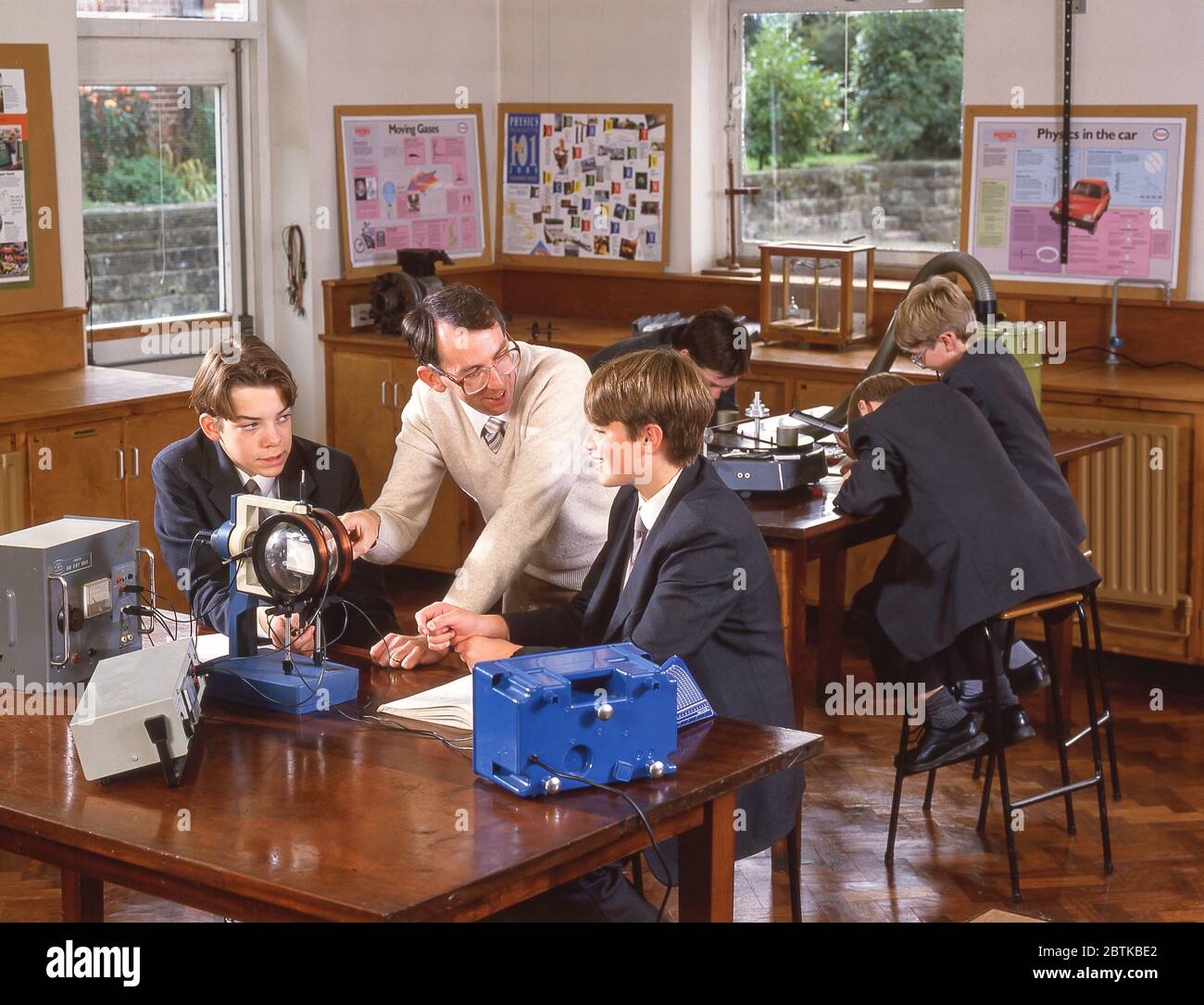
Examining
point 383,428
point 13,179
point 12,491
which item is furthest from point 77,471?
point 383,428

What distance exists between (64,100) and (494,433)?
2980 mm

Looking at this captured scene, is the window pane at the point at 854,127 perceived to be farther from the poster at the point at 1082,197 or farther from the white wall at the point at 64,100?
the white wall at the point at 64,100

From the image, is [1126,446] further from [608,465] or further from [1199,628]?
[608,465]

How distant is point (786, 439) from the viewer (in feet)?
13.6

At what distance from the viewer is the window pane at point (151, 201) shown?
6.03 m

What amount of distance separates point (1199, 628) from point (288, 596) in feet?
11.5

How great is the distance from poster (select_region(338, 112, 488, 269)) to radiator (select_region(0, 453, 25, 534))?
1.95 m

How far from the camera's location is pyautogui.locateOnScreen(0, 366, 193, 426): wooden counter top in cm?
502

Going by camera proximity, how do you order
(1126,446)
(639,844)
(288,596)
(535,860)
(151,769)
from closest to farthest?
(535,860), (639,844), (151,769), (288,596), (1126,446)

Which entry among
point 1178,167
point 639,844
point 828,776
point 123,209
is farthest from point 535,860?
point 123,209

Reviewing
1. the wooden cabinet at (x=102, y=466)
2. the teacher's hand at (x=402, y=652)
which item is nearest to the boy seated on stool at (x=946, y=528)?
the teacher's hand at (x=402, y=652)

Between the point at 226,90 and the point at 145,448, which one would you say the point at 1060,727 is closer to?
the point at 145,448

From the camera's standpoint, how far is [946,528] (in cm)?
392

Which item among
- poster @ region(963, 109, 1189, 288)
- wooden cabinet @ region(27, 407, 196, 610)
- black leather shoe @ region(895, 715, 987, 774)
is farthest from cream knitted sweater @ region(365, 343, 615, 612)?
poster @ region(963, 109, 1189, 288)
